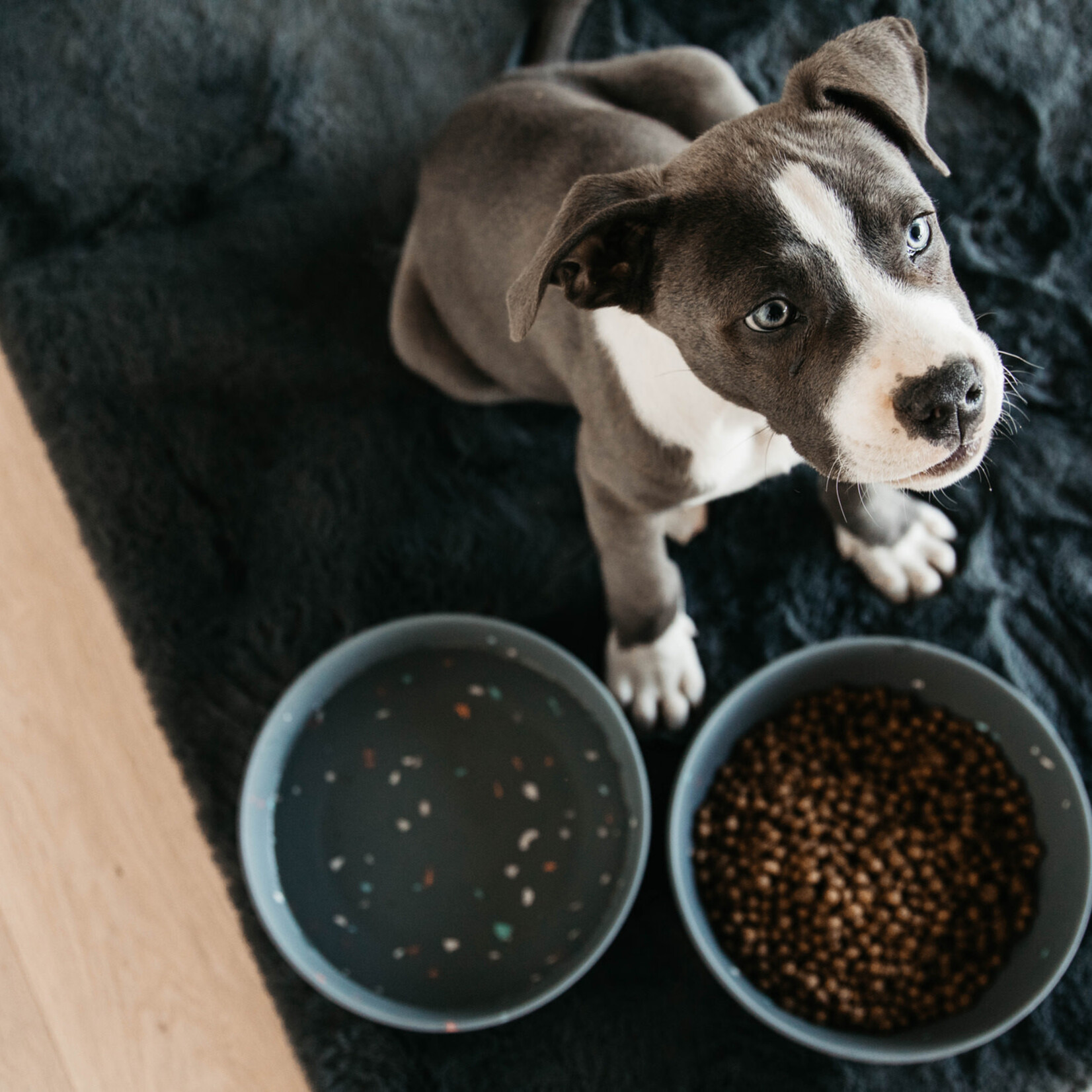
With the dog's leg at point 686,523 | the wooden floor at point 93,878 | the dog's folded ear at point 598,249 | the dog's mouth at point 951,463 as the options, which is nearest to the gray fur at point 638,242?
the dog's folded ear at point 598,249

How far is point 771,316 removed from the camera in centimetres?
125

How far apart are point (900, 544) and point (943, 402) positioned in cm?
103

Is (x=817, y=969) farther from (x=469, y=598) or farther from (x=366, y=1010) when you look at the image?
(x=469, y=598)

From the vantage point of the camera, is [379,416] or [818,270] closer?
[818,270]

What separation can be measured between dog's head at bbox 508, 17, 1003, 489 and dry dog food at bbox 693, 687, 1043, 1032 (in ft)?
2.84

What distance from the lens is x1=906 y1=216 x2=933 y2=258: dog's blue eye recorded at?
123cm

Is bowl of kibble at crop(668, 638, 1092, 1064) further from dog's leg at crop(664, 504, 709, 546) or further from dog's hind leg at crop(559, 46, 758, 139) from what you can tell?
dog's hind leg at crop(559, 46, 758, 139)

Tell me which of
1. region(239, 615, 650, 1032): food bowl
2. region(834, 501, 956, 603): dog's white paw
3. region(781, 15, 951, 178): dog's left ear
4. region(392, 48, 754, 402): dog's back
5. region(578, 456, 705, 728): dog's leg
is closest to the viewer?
region(781, 15, 951, 178): dog's left ear

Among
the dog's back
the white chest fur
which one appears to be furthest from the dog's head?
the dog's back

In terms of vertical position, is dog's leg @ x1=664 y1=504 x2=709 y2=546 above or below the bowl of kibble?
above

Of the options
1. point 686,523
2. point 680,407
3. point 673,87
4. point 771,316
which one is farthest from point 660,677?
point 673,87

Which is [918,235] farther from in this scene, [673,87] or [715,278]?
[673,87]

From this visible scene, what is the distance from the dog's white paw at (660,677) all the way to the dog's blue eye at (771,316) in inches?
35.1

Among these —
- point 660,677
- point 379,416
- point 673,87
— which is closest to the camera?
point 673,87
